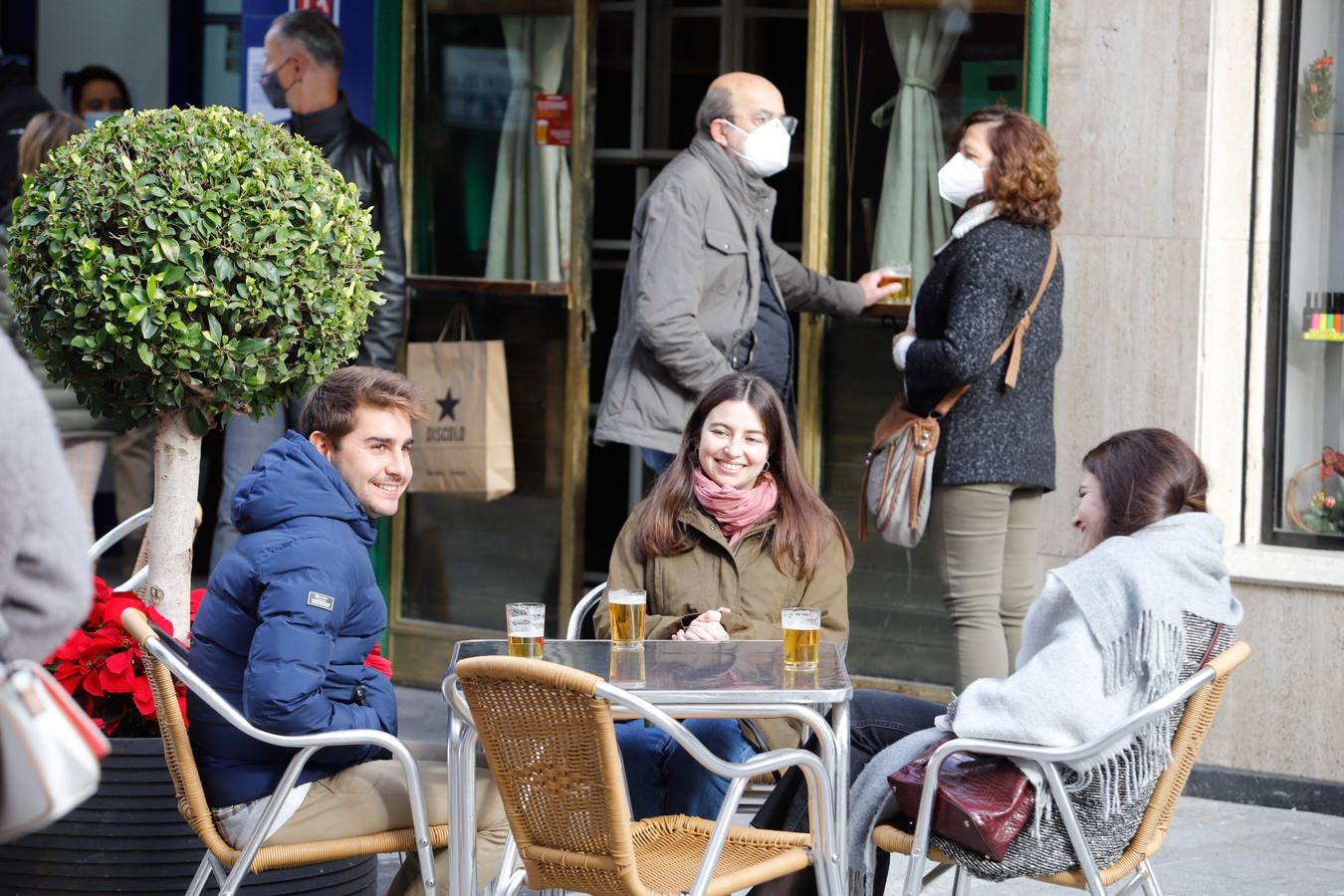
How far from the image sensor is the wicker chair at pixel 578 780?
323 centimetres

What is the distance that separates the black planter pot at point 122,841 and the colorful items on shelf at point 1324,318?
3710 millimetres

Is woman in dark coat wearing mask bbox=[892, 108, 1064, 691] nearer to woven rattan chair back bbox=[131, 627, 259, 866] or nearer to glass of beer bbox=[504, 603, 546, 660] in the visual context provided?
glass of beer bbox=[504, 603, 546, 660]

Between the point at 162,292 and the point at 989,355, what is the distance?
238 centimetres

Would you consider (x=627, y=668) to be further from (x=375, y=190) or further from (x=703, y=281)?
(x=375, y=190)

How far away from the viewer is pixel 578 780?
3.29 metres

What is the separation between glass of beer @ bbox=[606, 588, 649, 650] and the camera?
391 cm

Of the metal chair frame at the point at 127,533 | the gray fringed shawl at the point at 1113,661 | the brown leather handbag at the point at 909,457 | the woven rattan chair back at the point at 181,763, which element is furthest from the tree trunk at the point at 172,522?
the brown leather handbag at the point at 909,457

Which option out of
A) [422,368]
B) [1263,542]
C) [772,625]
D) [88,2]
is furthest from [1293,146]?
[88,2]

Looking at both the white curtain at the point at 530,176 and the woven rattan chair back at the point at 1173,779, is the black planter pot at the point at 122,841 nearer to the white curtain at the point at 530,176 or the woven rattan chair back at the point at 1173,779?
the woven rattan chair back at the point at 1173,779

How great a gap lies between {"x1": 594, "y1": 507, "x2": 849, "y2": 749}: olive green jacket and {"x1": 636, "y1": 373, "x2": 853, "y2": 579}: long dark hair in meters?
0.02

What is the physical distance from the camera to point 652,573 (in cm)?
443

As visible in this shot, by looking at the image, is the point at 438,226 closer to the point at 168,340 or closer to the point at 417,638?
the point at 417,638

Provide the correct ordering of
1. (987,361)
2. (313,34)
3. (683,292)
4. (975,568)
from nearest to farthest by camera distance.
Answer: (987,361), (975,568), (683,292), (313,34)

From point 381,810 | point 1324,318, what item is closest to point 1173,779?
point 381,810
